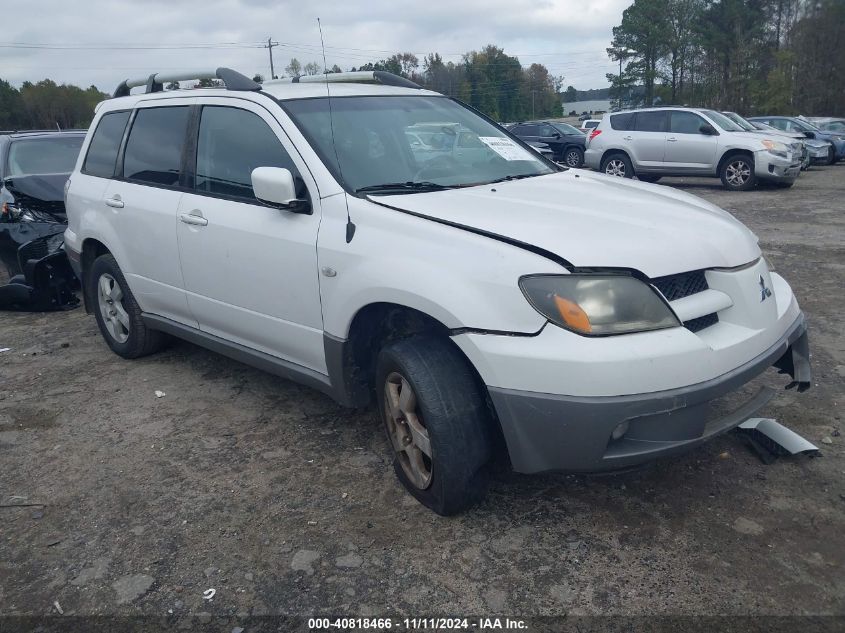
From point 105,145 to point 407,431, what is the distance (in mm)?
3394

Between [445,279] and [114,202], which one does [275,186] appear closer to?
[445,279]

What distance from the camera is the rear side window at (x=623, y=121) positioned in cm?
1584

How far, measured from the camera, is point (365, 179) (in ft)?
10.8

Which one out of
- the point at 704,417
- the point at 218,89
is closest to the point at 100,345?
the point at 218,89

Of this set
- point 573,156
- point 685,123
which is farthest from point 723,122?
point 573,156

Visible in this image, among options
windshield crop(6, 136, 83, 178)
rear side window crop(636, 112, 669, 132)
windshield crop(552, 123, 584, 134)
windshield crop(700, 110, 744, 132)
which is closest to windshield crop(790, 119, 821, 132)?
windshield crop(552, 123, 584, 134)

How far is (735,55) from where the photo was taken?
49.3 metres

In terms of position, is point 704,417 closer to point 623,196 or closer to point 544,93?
point 623,196

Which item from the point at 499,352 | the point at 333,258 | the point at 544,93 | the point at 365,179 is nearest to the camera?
the point at 499,352

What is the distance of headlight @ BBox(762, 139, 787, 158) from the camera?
14055 mm

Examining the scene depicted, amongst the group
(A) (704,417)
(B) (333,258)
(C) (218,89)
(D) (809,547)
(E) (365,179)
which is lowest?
(D) (809,547)

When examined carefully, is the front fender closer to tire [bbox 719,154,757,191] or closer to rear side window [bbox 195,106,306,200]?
rear side window [bbox 195,106,306,200]

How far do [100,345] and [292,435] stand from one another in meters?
2.59

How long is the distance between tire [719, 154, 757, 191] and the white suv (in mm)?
11821
